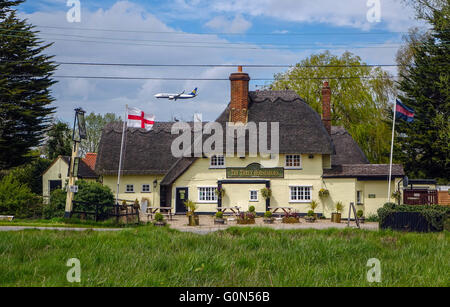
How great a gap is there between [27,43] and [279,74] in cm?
2706

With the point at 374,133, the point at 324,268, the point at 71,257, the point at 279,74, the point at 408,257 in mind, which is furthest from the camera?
the point at 279,74

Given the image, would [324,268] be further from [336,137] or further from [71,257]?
[336,137]

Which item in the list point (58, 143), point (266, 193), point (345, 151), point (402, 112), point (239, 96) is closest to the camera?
point (402, 112)

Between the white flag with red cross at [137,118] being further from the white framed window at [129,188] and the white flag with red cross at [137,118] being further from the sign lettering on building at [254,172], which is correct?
the white framed window at [129,188]

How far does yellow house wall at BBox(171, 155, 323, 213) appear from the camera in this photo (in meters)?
33.4

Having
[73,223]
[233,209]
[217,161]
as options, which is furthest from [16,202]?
[233,209]

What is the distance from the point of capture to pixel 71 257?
11.9 meters

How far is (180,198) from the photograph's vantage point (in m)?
35.2

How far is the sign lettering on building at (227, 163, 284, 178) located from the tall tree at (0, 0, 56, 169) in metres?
15.9

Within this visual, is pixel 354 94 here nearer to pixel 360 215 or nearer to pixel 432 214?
pixel 360 215

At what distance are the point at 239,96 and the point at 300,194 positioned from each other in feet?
26.5

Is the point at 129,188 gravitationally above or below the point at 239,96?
below
